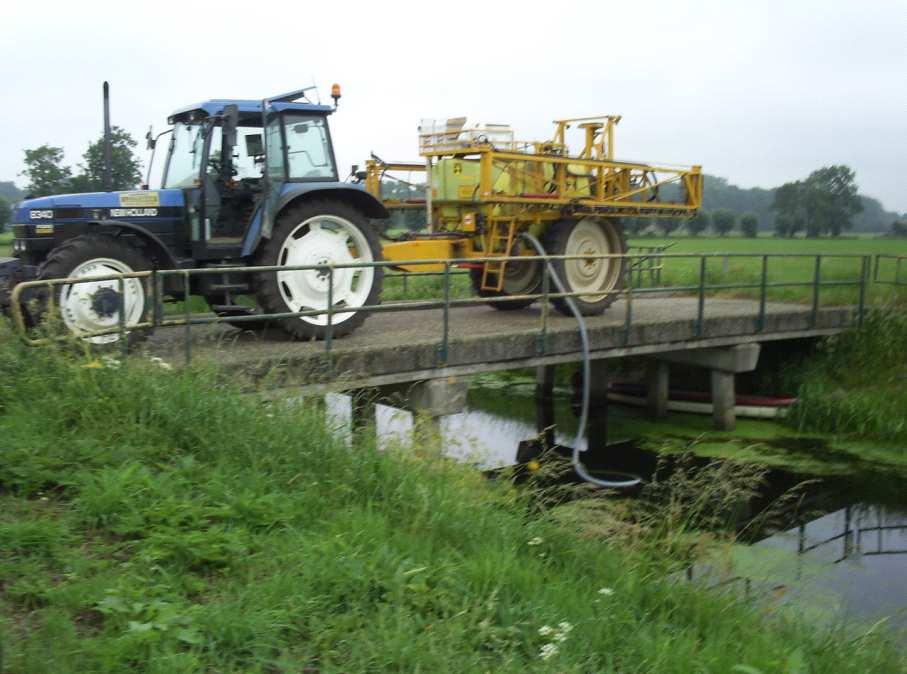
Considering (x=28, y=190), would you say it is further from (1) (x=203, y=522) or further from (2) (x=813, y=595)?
(2) (x=813, y=595)

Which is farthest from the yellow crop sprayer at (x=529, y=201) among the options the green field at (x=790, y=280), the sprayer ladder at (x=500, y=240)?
the green field at (x=790, y=280)

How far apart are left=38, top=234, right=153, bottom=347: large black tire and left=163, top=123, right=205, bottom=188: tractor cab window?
1370mm

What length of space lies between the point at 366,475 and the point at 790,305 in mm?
11878

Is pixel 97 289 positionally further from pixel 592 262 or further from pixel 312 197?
pixel 592 262

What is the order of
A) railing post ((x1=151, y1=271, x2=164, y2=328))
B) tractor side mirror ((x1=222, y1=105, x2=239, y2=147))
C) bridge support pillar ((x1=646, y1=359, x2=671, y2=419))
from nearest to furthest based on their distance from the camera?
railing post ((x1=151, y1=271, x2=164, y2=328))
tractor side mirror ((x1=222, y1=105, x2=239, y2=147))
bridge support pillar ((x1=646, y1=359, x2=671, y2=419))

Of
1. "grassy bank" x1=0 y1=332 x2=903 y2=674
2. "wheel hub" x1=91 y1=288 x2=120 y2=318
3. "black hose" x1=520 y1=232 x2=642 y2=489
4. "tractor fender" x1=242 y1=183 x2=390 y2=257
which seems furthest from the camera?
"black hose" x1=520 y1=232 x2=642 y2=489

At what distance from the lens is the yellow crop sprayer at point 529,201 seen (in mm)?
10703

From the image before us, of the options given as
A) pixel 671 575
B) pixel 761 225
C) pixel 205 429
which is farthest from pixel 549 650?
pixel 761 225

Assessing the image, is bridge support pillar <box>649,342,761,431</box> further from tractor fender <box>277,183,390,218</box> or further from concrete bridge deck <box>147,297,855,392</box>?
tractor fender <box>277,183,390,218</box>

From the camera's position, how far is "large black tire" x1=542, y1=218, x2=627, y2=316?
36.9 feet

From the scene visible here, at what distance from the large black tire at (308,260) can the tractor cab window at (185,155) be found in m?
1.06

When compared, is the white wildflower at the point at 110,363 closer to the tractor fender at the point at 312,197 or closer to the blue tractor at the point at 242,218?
the blue tractor at the point at 242,218

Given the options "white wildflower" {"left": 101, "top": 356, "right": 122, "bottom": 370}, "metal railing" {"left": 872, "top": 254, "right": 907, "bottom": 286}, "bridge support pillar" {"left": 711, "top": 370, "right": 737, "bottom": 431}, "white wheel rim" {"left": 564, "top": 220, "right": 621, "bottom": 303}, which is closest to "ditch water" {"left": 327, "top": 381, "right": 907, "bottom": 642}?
"bridge support pillar" {"left": 711, "top": 370, "right": 737, "bottom": 431}

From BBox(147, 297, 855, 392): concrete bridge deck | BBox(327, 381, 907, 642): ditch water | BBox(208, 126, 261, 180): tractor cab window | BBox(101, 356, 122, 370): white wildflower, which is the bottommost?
BBox(327, 381, 907, 642): ditch water
